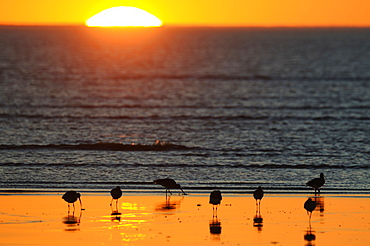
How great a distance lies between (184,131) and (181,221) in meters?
21.7

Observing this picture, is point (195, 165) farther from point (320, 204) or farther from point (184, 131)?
point (184, 131)

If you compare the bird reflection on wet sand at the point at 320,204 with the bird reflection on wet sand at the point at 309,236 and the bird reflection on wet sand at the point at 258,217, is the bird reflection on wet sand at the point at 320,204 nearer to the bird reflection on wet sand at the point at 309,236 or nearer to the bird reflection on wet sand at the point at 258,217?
the bird reflection on wet sand at the point at 258,217

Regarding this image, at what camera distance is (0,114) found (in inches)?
1679

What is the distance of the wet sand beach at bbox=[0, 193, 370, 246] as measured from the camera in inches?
525

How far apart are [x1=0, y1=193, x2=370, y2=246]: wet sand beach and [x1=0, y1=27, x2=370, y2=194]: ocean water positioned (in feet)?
7.78

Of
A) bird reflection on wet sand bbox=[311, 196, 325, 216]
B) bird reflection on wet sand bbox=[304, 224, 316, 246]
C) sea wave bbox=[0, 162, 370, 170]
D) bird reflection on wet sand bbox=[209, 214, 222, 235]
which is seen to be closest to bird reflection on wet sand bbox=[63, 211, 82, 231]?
bird reflection on wet sand bbox=[209, 214, 222, 235]

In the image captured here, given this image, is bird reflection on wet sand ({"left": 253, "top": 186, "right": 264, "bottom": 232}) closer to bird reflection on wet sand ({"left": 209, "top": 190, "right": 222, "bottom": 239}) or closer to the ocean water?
bird reflection on wet sand ({"left": 209, "top": 190, "right": 222, "bottom": 239})

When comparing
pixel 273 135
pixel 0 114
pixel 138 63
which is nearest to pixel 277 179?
pixel 273 135

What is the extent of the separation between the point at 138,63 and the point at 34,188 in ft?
263

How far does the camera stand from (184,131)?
36750 millimetres

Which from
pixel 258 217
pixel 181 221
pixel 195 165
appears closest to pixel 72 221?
pixel 181 221

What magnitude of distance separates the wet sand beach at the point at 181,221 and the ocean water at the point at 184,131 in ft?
7.78

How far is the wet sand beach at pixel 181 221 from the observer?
13.3m

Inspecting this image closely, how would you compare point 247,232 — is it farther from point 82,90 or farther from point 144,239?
point 82,90
